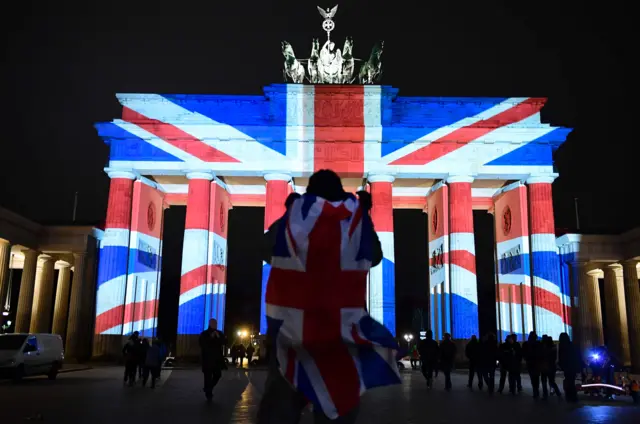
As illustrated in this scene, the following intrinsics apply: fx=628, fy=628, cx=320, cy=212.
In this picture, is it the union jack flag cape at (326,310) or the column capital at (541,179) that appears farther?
the column capital at (541,179)

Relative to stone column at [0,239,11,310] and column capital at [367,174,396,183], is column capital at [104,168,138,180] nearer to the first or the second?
stone column at [0,239,11,310]

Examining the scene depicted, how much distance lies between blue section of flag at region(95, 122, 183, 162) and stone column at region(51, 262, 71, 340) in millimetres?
11474

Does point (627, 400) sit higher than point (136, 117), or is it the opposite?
point (136, 117)

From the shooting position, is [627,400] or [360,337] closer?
[360,337]

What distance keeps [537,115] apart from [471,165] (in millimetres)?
5209

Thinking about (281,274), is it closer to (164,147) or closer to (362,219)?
(362,219)

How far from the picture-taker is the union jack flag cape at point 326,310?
385cm

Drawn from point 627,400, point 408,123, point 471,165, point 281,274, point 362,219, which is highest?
point 408,123

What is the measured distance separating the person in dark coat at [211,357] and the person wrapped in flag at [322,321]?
1079 centimetres

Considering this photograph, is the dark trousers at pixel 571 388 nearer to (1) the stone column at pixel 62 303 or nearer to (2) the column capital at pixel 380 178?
(2) the column capital at pixel 380 178

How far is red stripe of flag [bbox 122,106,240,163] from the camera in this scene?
38031mm

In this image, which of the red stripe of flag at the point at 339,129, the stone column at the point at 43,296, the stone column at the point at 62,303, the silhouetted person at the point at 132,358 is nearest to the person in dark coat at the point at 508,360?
the silhouetted person at the point at 132,358

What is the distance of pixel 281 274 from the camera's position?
160 inches

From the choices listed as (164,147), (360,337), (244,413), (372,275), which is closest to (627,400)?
(244,413)
